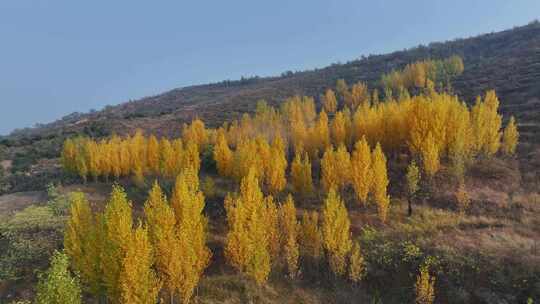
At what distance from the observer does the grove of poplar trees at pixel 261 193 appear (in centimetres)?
2403

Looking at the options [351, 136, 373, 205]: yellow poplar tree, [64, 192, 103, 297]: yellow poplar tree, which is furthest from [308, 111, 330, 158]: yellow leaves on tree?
[64, 192, 103, 297]: yellow poplar tree

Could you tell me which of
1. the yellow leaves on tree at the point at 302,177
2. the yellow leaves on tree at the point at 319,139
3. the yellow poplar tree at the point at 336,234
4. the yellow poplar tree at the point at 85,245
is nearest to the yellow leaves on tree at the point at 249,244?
the yellow poplar tree at the point at 336,234

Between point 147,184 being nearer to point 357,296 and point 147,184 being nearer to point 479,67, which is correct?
point 357,296

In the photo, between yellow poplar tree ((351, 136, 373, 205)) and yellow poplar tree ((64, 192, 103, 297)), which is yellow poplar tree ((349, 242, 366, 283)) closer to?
yellow poplar tree ((351, 136, 373, 205))

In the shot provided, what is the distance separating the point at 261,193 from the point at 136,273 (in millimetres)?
15573

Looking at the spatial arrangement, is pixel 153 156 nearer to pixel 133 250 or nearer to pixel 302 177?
pixel 302 177

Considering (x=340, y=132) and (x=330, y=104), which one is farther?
(x=330, y=104)

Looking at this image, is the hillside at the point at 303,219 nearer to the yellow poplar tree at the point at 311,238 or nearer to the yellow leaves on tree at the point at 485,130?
the yellow poplar tree at the point at 311,238

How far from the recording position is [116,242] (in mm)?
21078

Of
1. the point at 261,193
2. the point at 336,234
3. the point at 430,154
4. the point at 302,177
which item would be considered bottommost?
the point at 336,234

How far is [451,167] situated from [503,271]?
71.5 ft

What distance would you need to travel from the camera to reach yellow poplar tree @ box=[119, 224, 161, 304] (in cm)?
2058

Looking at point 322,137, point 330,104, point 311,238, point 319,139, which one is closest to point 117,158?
point 319,139

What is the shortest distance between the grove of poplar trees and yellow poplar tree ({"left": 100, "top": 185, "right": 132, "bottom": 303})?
0.23 ft
